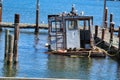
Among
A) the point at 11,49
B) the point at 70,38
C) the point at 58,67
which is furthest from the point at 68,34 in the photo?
the point at 11,49

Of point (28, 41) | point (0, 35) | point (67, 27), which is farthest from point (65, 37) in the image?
point (0, 35)

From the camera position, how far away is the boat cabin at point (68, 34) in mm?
36938

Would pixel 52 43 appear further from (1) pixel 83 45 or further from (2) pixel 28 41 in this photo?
(2) pixel 28 41

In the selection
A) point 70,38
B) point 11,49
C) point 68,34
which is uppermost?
point 68,34

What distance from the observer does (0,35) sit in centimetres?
5047

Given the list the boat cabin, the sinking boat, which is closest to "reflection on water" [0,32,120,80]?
the sinking boat

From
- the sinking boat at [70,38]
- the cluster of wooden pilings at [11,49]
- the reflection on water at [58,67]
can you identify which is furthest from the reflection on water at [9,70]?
the sinking boat at [70,38]

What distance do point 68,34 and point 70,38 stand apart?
1.27 feet

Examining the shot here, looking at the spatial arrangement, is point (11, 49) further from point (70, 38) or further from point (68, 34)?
point (70, 38)

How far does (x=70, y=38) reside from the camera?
37.2 meters

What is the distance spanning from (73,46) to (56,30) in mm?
1550

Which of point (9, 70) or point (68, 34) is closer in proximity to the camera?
point (9, 70)

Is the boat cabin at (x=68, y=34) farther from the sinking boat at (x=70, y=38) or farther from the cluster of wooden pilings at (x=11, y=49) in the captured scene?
the cluster of wooden pilings at (x=11, y=49)

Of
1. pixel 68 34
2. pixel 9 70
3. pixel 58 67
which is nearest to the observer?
pixel 9 70
